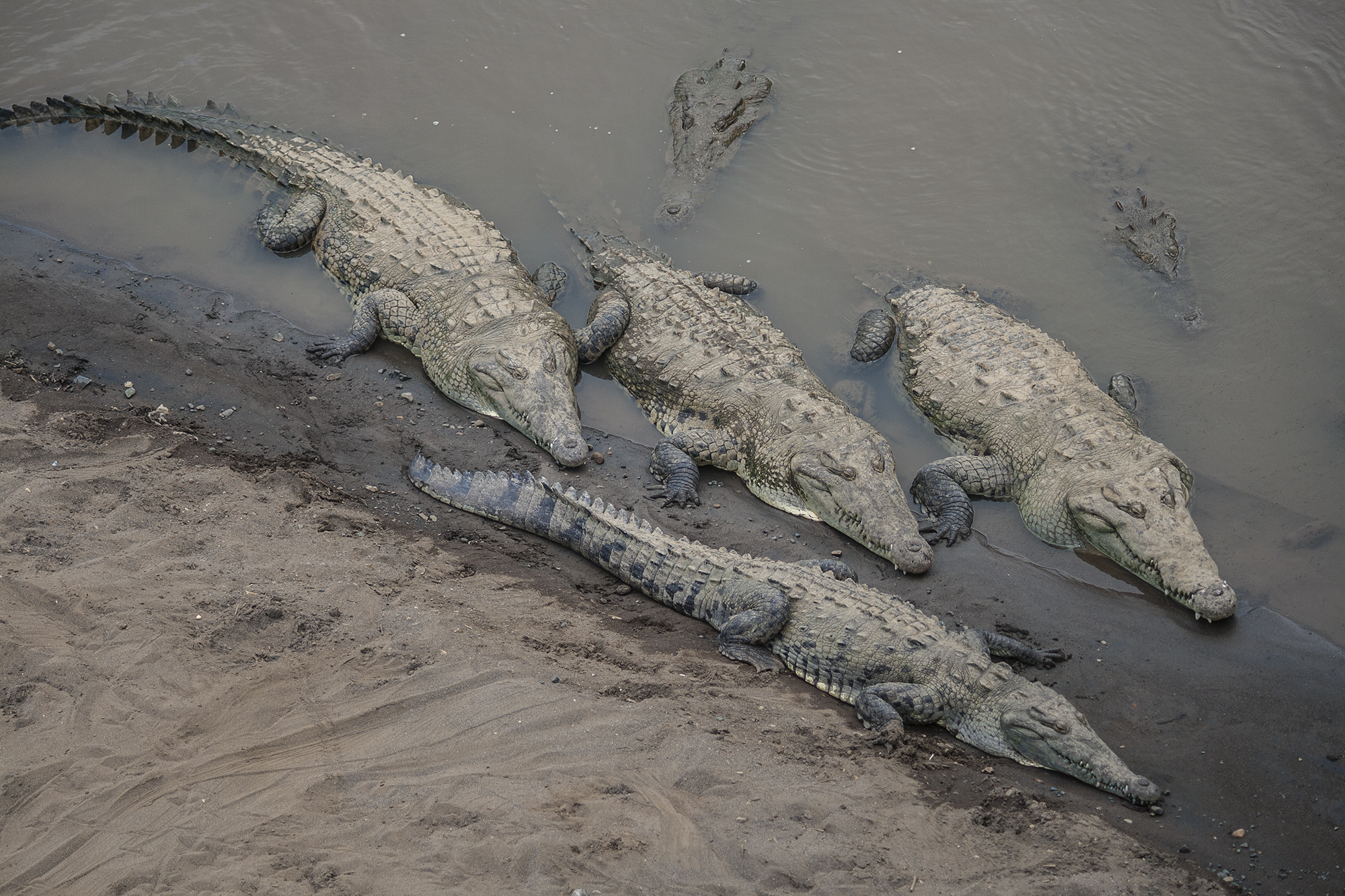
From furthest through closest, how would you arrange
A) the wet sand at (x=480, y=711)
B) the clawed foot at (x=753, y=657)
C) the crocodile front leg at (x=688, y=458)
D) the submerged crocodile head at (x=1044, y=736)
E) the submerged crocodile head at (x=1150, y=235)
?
the submerged crocodile head at (x=1150, y=235) < the crocodile front leg at (x=688, y=458) < the clawed foot at (x=753, y=657) < the submerged crocodile head at (x=1044, y=736) < the wet sand at (x=480, y=711)

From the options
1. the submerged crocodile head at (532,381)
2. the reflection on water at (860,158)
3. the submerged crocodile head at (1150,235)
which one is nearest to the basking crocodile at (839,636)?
the submerged crocodile head at (532,381)

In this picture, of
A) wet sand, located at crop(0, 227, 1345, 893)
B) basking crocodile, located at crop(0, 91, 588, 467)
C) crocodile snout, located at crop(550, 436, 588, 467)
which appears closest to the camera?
wet sand, located at crop(0, 227, 1345, 893)

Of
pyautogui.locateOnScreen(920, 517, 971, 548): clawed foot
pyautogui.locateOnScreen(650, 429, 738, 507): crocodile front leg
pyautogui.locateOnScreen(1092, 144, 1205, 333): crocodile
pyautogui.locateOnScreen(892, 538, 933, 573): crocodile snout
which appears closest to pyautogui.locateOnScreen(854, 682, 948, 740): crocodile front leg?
pyautogui.locateOnScreen(892, 538, 933, 573): crocodile snout

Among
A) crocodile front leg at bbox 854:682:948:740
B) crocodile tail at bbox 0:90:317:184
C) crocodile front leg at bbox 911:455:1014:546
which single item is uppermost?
crocodile tail at bbox 0:90:317:184

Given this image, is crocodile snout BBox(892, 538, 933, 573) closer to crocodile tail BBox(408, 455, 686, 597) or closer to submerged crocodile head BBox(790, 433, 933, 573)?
submerged crocodile head BBox(790, 433, 933, 573)

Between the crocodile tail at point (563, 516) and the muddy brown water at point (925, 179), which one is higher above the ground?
the muddy brown water at point (925, 179)

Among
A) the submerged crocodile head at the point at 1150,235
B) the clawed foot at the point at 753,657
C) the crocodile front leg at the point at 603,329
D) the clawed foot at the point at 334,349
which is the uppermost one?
the submerged crocodile head at the point at 1150,235

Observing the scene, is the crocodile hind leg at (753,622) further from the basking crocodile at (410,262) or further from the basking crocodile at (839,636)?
the basking crocodile at (410,262)
